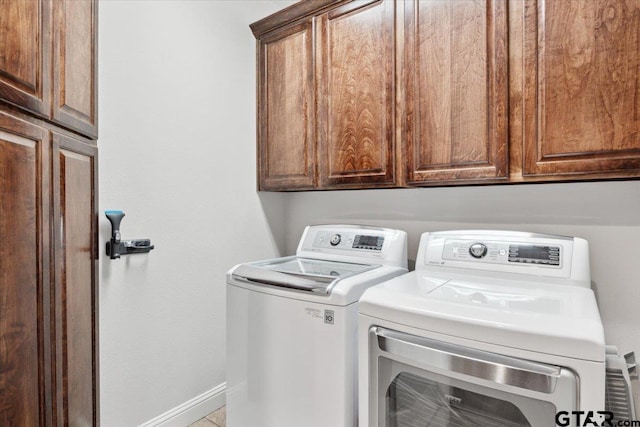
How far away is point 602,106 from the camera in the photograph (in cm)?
120

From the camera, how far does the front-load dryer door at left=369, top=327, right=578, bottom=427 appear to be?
2.87 feet

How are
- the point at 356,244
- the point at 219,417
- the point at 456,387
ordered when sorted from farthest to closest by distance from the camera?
the point at 219,417, the point at 356,244, the point at 456,387

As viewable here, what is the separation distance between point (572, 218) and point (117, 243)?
2.01 meters

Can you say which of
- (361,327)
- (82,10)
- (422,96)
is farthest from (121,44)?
(361,327)

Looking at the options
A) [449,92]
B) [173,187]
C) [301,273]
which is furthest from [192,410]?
[449,92]

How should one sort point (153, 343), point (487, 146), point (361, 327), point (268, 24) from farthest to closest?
1. point (268, 24)
2. point (153, 343)
3. point (487, 146)
4. point (361, 327)

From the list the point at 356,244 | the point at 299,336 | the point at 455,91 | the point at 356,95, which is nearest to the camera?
the point at 299,336

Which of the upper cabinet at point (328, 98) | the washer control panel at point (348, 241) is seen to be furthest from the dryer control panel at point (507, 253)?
the upper cabinet at point (328, 98)

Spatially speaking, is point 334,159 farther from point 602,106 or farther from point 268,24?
point 602,106

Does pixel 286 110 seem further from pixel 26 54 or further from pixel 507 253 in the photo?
pixel 507 253

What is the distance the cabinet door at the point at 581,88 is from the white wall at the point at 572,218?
0.29m

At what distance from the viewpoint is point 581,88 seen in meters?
1.23

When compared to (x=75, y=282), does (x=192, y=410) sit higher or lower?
lower

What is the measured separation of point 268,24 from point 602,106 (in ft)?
5.86
